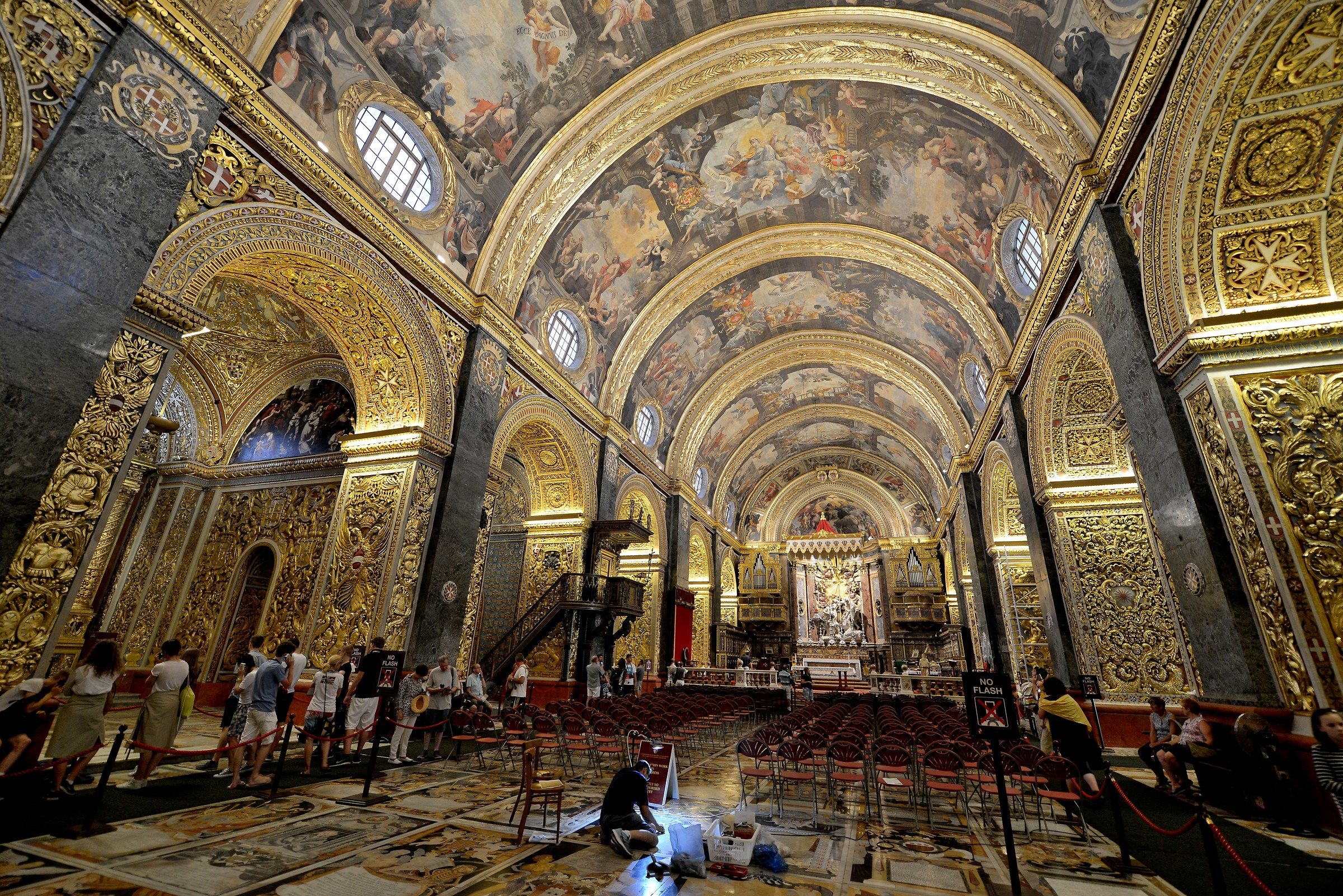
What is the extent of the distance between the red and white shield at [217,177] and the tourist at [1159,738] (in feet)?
43.7

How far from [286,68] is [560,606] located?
11.1 metres

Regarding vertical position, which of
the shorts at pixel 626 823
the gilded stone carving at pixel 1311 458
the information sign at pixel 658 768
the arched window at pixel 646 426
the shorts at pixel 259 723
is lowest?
the shorts at pixel 626 823

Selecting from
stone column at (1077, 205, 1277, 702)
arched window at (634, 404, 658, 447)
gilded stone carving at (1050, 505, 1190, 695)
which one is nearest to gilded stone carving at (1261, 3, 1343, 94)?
stone column at (1077, 205, 1277, 702)

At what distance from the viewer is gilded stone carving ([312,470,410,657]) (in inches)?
366

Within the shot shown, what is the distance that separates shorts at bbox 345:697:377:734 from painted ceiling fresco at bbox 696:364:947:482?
58.8 feet

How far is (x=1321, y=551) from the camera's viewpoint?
17.3 ft

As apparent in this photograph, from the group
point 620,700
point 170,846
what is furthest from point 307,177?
point 620,700

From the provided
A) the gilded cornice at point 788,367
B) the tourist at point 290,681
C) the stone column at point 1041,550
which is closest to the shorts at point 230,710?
the tourist at point 290,681

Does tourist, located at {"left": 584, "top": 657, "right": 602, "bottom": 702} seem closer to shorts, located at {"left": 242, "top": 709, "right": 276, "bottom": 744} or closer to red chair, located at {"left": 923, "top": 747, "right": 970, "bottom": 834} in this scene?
shorts, located at {"left": 242, "top": 709, "right": 276, "bottom": 744}

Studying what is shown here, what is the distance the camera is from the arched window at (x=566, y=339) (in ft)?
48.5

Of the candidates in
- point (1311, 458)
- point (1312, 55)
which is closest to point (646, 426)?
point (1311, 458)

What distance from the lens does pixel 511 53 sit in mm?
10344

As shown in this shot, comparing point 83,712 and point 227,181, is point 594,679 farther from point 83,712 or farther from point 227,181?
point 227,181

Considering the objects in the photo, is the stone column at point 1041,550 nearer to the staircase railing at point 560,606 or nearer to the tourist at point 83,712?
the staircase railing at point 560,606
